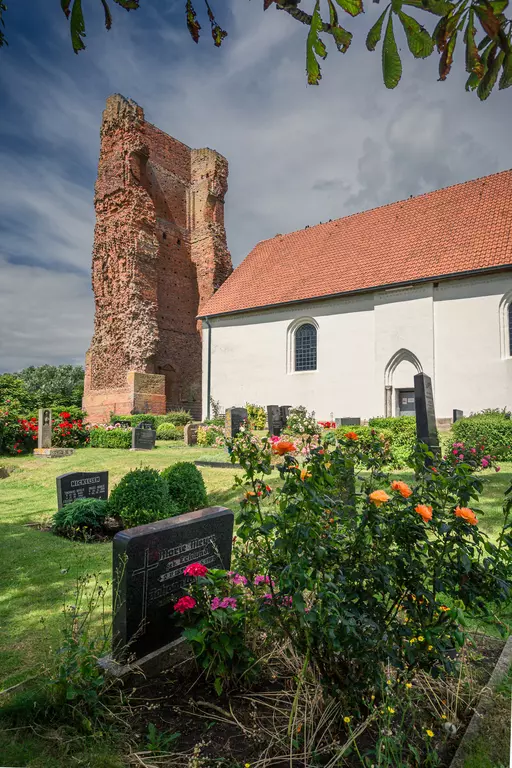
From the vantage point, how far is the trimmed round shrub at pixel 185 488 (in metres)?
6.24

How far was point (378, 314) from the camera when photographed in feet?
58.2

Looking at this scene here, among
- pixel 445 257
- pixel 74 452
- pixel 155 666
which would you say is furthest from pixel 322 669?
pixel 445 257

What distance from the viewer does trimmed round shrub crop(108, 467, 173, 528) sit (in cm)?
554

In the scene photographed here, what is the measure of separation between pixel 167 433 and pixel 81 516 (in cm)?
1309

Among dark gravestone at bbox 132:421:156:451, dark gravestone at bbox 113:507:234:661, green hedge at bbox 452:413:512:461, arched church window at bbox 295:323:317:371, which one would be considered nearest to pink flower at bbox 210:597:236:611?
dark gravestone at bbox 113:507:234:661

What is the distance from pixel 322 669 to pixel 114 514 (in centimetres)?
446

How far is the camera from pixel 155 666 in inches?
102

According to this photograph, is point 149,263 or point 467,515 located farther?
point 149,263

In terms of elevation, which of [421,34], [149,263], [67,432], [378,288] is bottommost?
[67,432]

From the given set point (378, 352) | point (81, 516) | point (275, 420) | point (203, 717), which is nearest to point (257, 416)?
point (275, 420)

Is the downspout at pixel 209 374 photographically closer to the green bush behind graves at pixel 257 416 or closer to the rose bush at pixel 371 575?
the green bush behind graves at pixel 257 416

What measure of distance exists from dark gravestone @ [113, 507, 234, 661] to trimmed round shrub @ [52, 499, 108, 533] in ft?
10.8

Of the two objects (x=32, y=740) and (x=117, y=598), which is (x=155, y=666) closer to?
(x=117, y=598)

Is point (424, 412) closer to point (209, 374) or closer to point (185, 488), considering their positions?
point (185, 488)
